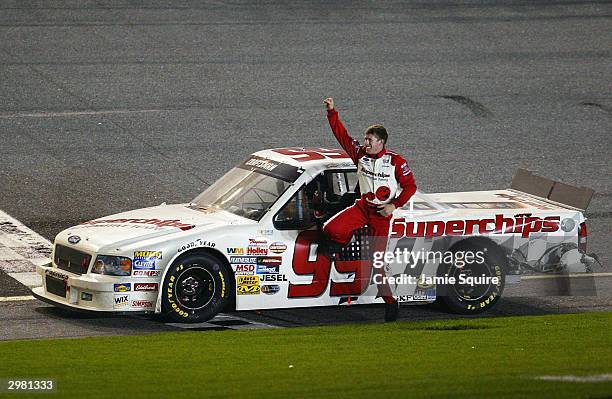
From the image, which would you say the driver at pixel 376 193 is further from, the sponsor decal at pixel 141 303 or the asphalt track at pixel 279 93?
the asphalt track at pixel 279 93

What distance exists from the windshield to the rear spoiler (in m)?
2.77

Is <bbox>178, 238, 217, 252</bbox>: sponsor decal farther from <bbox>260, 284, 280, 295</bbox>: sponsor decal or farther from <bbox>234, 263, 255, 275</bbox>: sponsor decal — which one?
<bbox>260, 284, 280, 295</bbox>: sponsor decal

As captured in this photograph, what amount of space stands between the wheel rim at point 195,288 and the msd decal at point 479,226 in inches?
71.0

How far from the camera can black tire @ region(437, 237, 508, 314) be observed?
42.9 ft

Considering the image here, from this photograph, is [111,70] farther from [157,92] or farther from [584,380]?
[584,380]

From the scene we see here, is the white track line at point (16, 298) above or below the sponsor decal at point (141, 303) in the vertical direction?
below

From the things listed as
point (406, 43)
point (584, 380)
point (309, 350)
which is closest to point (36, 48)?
point (406, 43)

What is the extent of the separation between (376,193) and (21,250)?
4.59 metres

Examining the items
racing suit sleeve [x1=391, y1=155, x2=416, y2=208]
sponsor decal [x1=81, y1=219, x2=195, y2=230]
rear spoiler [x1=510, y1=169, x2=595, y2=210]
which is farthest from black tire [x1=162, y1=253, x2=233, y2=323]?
rear spoiler [x1=510, y1=169, x2=595, y2=210]

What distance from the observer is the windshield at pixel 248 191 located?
42.3ft

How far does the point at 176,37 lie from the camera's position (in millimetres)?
24562

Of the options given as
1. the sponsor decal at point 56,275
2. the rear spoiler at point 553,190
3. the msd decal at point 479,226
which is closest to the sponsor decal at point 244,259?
the msd decal at point 479,226

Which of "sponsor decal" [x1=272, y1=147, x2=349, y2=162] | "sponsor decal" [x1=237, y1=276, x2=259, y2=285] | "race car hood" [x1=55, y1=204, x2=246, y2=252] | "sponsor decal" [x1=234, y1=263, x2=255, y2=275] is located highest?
"sponsor decal" [x1=272, y1=147, x2=349, y2=162]

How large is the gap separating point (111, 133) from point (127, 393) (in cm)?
1141
